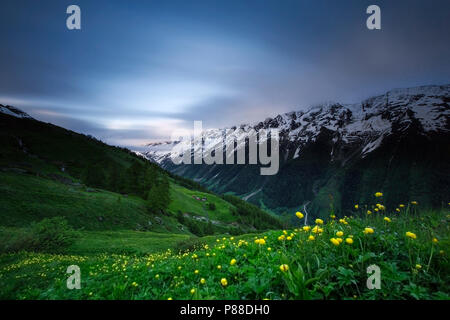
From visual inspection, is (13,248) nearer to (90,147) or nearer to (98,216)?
(98,216)

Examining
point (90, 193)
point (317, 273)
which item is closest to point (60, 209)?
point (90, 193)

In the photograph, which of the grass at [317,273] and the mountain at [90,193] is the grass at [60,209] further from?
the grass at [317,273]

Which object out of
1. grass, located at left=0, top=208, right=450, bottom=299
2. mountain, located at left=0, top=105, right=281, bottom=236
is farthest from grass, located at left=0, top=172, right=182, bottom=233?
grass, located at left=0, top=208, right=450, bottom=299

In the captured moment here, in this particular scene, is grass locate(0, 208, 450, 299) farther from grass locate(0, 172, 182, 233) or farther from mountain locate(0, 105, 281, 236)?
grass locate(0, 172, 182, 233)

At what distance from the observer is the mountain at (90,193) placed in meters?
36.2

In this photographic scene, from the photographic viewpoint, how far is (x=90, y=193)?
52.9 meters

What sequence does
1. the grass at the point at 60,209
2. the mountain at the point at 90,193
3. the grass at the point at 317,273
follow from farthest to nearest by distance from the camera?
the mountain at the point at 90,193, the grass at the point at 60,209, the grass at the point at 317,273

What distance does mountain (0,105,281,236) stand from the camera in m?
36.2

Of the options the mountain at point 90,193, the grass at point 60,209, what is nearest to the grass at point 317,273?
the mountain at point 90,193

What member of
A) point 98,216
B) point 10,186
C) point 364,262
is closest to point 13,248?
point 98,216

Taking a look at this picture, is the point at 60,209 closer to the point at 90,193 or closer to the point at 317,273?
the point at 90,193

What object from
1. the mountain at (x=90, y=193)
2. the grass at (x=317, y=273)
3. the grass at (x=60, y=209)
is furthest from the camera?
the mountain at (x=90, y=193)

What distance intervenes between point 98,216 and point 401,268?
4584cm
